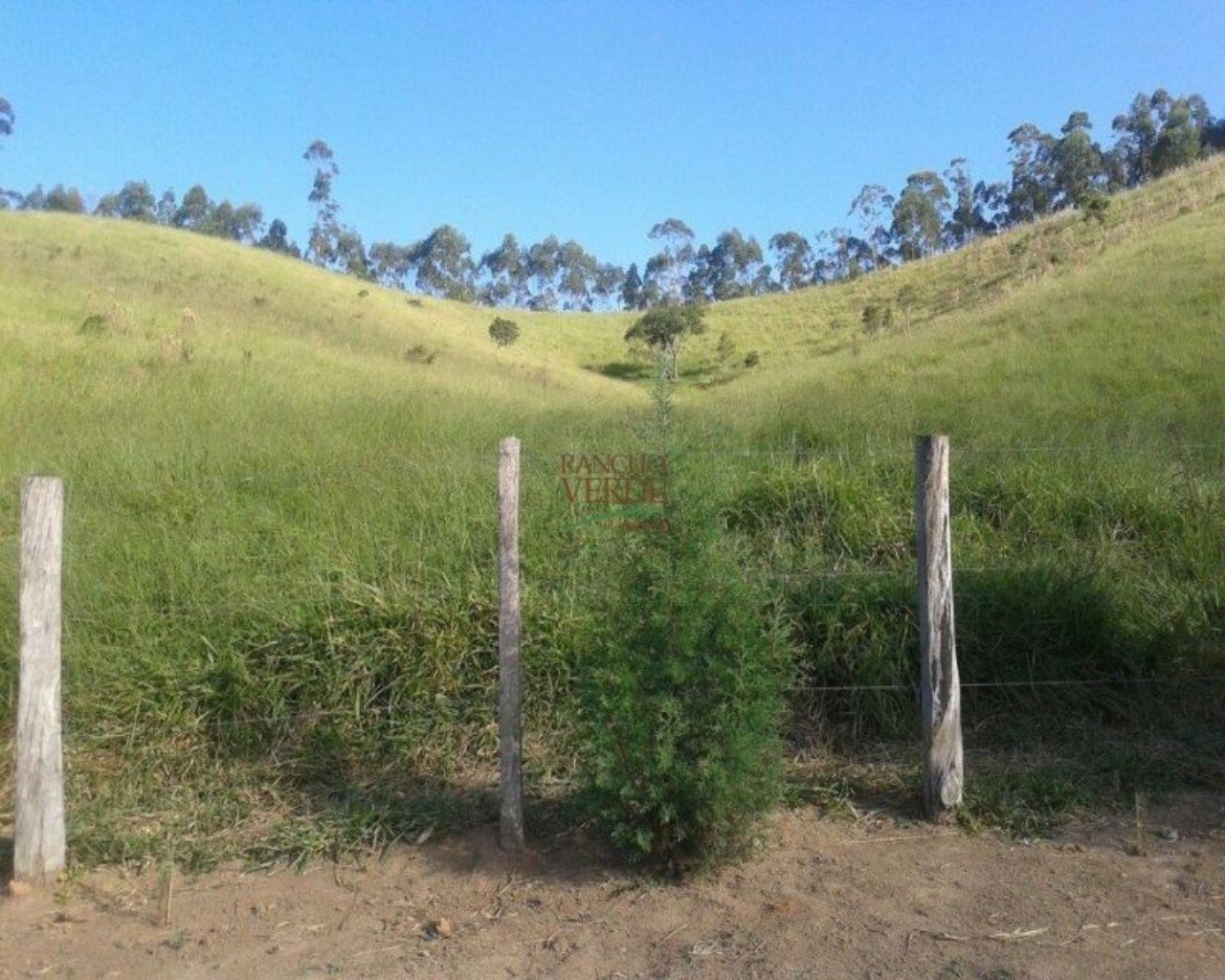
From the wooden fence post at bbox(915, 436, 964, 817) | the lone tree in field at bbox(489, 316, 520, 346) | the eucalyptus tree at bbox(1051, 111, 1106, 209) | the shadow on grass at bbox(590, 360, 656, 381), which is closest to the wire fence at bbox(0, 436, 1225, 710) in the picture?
the wooden fence post at bbox(915, 436, 964, 817)

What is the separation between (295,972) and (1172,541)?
5.07 metres

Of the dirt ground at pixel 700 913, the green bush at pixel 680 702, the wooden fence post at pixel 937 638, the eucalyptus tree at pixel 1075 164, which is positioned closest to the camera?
the dirt ground at pixel 700 913

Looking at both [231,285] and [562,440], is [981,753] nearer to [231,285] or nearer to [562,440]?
[562,440]

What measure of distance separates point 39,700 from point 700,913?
2417 mm

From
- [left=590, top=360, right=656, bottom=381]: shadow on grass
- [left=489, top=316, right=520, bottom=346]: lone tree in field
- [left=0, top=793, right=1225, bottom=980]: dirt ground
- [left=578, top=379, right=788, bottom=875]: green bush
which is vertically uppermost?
[left=489, top=316, right=520, bottom=346]: lone tree in field

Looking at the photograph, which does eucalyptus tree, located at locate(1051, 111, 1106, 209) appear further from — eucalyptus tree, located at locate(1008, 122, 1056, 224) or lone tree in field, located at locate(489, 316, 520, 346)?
lone tree in field, located at locate(489, 316, 520, 346)

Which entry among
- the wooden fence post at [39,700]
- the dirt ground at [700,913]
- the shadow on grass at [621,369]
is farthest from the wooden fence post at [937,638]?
the shadow on grass at [621,369]

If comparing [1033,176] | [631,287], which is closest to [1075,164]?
[1033,176]

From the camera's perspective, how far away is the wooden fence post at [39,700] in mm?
3943

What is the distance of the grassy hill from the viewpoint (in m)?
4.82

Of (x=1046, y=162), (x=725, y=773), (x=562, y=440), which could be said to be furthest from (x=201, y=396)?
(x=1046, y=162)

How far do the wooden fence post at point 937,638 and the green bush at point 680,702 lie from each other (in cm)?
75

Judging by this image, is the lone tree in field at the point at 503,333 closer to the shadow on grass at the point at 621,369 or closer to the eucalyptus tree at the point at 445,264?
the shadow on grass at the point at 621,369

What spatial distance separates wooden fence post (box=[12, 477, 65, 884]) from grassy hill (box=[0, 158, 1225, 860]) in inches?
8.7
